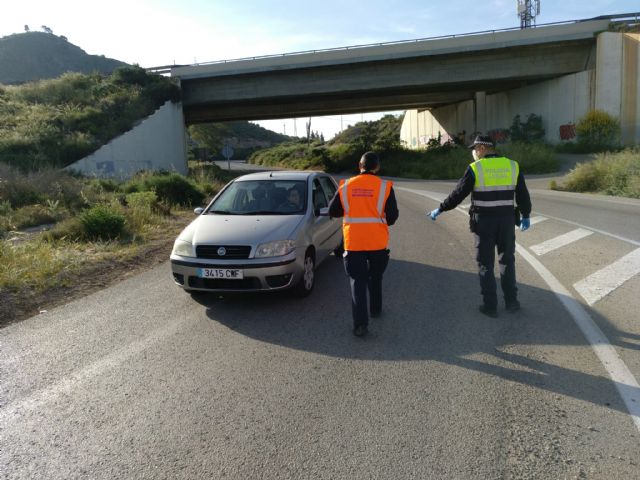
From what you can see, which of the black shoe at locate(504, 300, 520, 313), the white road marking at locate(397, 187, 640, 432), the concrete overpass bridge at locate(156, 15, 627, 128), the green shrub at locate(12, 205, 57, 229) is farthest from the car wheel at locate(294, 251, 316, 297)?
the concrete overpass bridge at locate(156, 15, 627, 128)

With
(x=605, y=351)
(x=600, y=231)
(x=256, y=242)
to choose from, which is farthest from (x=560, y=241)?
(x=256, y=242)

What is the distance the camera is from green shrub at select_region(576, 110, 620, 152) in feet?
99.5

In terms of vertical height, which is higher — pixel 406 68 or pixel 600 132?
pixel 406 68

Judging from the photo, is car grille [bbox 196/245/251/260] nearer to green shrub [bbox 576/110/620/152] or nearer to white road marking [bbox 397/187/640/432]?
white road marking [bbox 397/187/640/432]

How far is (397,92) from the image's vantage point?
125ft

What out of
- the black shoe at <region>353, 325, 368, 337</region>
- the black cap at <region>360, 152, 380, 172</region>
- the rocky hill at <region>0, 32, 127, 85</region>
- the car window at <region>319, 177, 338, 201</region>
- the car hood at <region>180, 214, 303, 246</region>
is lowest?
the black shoe at <region>353, 325, 368, 337</region>

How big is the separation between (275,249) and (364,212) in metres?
1.29

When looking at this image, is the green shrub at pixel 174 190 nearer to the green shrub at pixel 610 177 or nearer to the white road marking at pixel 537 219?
the white road marking at pixel 537 219

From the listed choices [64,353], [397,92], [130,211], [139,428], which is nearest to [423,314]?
[139,428]

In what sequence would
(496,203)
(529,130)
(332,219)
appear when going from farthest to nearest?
(529,130) < (332,219) < (496,203)

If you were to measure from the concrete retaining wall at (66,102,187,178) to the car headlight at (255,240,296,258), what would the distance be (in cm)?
1678

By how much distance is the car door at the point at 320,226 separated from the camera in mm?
6762

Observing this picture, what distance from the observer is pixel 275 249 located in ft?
18.8

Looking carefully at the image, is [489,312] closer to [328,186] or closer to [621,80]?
[328,186]
